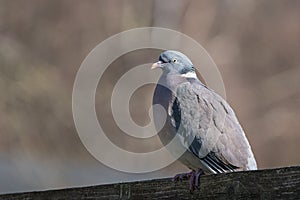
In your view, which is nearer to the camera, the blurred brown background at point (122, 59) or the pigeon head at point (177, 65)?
the pigeon head at point (177, 65)

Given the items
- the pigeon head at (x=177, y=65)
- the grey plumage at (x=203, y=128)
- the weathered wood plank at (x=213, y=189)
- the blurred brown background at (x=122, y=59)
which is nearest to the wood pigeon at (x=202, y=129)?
the grey plumage at (x=203, y=128)

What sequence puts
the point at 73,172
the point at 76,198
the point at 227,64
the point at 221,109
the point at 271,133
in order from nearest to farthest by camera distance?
the point at 76,198, the point at 221,109, the point at 73,172, the point at 271,133, the point at 227,64

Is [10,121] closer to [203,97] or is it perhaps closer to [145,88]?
[145,88]

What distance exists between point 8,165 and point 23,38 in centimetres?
226

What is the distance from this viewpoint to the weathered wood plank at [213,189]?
6.34 ft

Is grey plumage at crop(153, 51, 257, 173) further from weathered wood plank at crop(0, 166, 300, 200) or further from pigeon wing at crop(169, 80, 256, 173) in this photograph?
weathered wood plank at crop(0, 166, 300, 200)

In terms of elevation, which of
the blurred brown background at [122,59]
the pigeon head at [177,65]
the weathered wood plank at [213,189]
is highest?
the blurred brown background at [122,59]

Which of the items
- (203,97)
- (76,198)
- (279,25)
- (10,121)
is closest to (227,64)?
(279,25)

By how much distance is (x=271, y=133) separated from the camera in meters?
8.66

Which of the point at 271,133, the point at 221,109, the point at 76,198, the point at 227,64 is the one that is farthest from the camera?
the point at 227,64

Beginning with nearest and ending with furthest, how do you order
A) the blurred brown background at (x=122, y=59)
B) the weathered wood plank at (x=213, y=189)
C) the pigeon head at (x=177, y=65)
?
the weathered wood plank at (x=213, y=189) → the pigeon head at (x=177, y=65) → the blurred brown background at (x=122, y=59)

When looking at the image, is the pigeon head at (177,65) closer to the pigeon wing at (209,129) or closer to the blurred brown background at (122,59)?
the pigeon wing at (209,129)

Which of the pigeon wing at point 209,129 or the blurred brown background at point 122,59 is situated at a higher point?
the blurred brown background at point 122,59

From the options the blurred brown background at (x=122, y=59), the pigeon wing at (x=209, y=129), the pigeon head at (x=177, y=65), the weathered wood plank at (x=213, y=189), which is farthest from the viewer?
the blurred brown background at (x=122, y=59)
